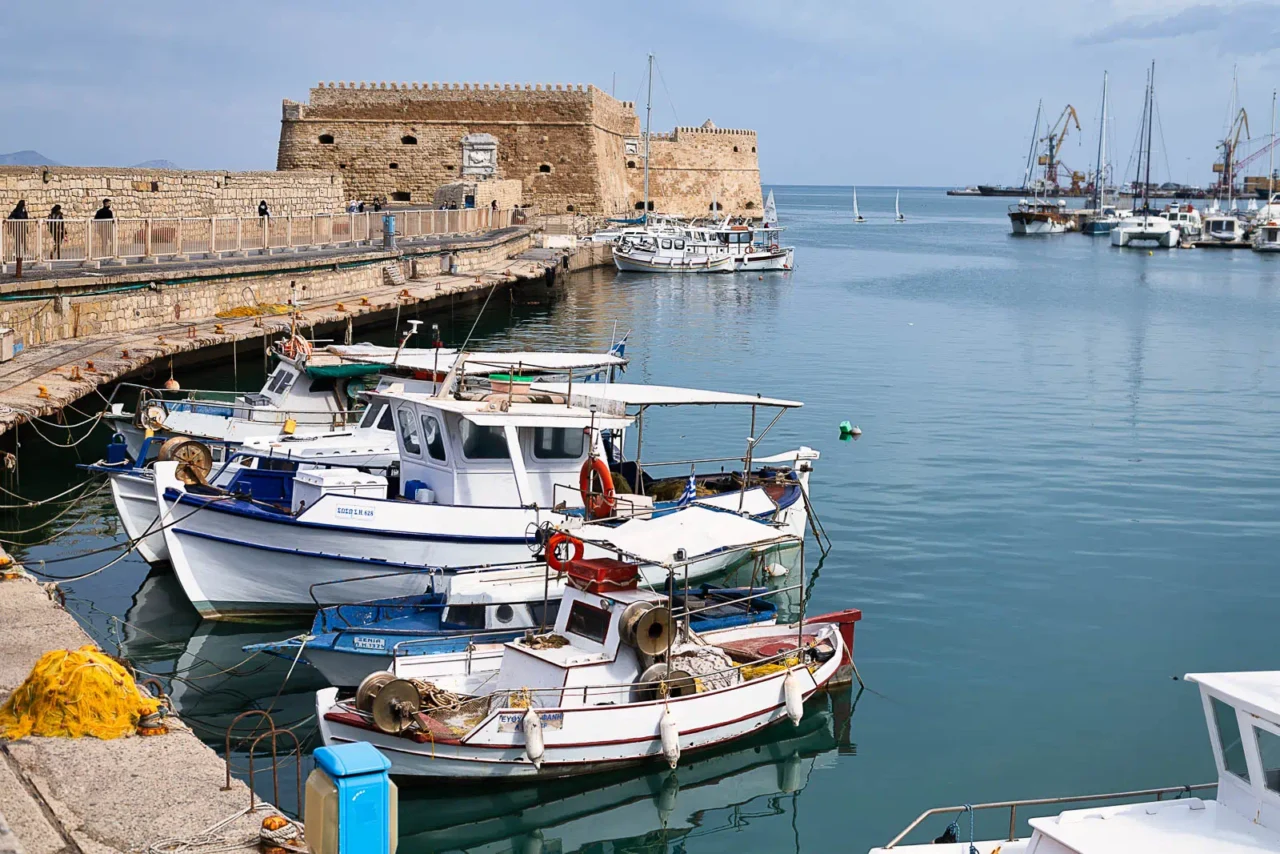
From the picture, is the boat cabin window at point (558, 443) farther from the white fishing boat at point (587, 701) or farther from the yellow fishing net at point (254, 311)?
the yellow fishing net at point (254, 311)

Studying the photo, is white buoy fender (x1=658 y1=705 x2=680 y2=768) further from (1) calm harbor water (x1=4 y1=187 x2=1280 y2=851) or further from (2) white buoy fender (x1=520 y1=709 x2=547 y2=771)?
(2) white buoy fender (x1=520 y1=709 x2=547 y2=771)

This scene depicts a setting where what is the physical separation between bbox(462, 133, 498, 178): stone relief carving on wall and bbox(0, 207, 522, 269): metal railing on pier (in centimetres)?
2053

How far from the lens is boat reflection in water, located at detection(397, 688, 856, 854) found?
A: 10500mm

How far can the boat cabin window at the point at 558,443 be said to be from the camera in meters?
15.0

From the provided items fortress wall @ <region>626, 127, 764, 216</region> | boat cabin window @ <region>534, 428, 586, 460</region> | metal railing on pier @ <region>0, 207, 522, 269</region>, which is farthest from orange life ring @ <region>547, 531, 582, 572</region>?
fortress wall @ <region>626, 127, 764, 216</region>

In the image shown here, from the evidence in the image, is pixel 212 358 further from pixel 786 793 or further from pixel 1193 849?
pixel 1193 849

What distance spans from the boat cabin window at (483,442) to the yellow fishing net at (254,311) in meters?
16.0

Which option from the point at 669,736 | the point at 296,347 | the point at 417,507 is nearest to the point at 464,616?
the point at 417,507

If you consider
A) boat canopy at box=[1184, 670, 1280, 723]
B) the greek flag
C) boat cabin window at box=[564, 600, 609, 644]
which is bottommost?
boat cabin window at box=[564, 600, 609, 644]

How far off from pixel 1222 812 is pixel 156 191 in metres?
32.5

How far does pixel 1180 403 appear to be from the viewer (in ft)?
97.2

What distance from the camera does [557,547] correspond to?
12336 mm

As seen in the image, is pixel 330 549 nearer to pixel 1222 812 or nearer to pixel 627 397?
pixel 627 397

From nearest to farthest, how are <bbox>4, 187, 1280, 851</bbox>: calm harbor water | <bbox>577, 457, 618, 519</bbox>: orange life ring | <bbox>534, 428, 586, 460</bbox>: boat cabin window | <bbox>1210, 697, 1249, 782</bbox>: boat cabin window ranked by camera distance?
<bbox>1210, 697, 1249, 782</bbox>: boat cabin window → <bbox>4, 187, 1280, 851</bbox>: calm harbor water → <bbox>577, 457, 618, 519</bbox>: orange life ring → <bbox>534, 428, 586, 460</bbox>: boat cabin window
